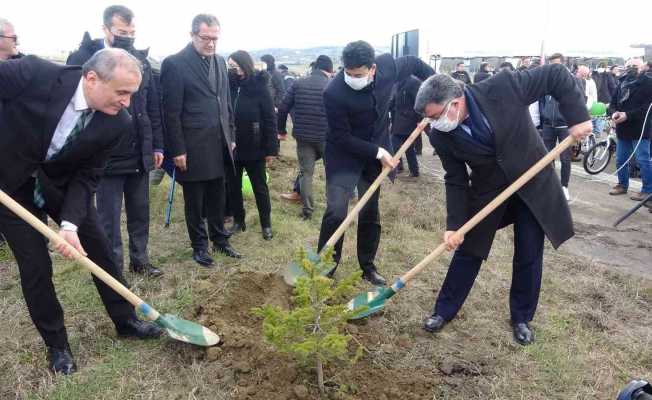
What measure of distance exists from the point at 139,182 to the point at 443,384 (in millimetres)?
2678

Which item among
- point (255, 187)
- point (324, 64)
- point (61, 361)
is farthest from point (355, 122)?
point (324, 64)

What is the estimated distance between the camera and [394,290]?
11.3 feet

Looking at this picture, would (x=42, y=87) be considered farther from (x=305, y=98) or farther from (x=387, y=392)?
(x=305, y=98)

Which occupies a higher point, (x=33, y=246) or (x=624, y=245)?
(x=33, y=246)

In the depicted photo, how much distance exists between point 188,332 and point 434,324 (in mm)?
1631

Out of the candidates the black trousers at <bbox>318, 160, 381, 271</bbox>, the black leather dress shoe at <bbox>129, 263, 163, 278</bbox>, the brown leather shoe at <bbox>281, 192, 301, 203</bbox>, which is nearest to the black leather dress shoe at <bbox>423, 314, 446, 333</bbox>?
the black trousers at <bbox>318, 160, 381, 271</bbox>

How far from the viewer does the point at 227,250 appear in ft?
15.5

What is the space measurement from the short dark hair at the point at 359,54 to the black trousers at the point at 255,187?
6.04 ft

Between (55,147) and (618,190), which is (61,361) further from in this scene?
(618,190)

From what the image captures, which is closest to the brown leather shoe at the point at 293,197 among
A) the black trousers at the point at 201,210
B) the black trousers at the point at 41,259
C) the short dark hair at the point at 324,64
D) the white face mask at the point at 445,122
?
the short dark hair at the point at 324,64

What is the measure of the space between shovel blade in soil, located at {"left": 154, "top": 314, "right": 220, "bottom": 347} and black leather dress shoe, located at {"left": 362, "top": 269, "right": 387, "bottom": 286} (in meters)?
1.54

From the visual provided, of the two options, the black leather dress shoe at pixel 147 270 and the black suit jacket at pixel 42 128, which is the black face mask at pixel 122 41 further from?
the black leather dress shoe at pixel 147 270

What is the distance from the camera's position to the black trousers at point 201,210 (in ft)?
14.4

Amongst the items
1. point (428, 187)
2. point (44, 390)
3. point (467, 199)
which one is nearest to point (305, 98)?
point (428, 187)
